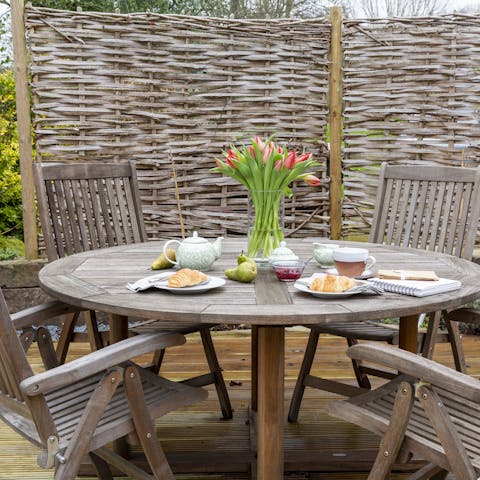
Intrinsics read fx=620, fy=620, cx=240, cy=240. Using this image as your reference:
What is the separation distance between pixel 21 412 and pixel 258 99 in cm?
296

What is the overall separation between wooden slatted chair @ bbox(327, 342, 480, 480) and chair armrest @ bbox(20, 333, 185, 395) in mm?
512

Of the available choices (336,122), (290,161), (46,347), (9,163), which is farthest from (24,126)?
(290,161)

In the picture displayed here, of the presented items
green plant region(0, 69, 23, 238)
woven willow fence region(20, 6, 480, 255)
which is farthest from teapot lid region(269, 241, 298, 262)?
green plant region(0, 69, 23, 238)

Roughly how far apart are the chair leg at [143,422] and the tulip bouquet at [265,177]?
791mm

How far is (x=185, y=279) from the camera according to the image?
184 cm

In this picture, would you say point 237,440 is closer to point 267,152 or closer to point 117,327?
point 117,327

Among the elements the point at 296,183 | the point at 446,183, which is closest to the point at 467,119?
the point at 296,183

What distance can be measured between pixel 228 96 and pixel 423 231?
1826 mm

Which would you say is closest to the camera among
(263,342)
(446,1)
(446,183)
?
(263,342)

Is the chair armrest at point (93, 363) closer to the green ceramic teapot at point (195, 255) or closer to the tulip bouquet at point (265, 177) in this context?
the green ceramic teapot at point (195, 255)

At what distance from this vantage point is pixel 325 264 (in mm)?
2223

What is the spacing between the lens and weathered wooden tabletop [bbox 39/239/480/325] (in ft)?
5.28

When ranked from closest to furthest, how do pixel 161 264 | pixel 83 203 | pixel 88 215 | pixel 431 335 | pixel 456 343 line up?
pixel 161 264
pixel 431 335
pixel 456 343
pixel 88 215
pixel 83 203

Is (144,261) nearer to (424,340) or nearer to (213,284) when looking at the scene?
(213,284)
